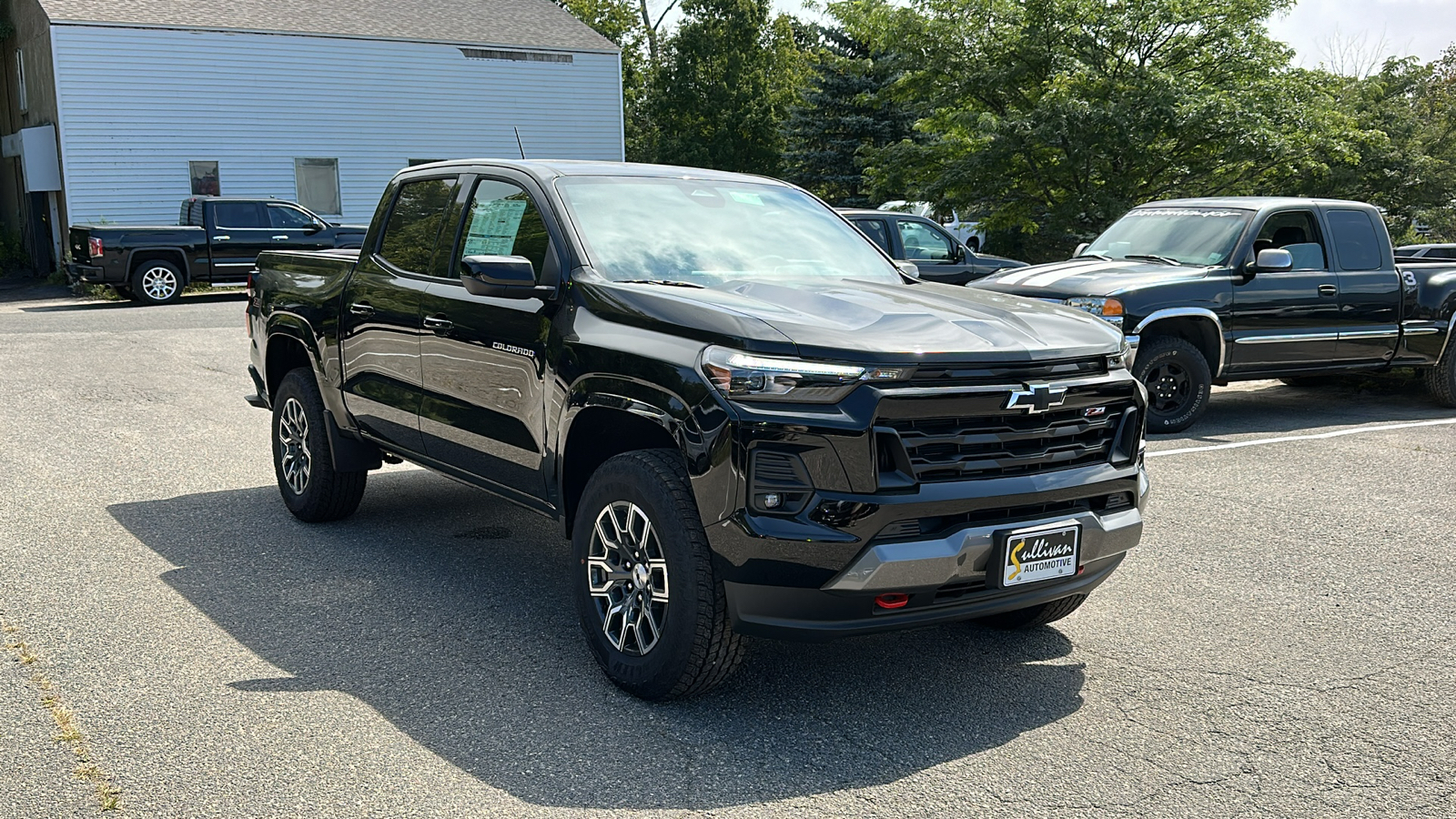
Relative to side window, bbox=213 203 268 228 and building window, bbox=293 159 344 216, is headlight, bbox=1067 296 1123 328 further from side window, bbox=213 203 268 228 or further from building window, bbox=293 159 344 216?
building window, bbox=293 159 344 216

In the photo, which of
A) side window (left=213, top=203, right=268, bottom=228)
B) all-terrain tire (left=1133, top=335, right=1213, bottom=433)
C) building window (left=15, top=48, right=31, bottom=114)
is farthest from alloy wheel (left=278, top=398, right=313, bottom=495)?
building window (left=15, top=48, right=31, bottom=114)

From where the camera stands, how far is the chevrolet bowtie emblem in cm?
400

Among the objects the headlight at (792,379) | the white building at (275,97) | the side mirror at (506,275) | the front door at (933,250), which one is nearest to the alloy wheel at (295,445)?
the side mirror at (506,275)

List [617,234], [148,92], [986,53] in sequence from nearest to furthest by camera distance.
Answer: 1. [617,234]
2. [986,53]
3. [148,92]

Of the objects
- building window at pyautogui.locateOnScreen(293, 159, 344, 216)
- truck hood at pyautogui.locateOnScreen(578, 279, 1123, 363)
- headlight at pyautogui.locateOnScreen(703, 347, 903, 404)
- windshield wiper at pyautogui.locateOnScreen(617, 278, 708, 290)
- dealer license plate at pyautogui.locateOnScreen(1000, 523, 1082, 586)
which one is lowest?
dealer license plate at pyautogui.locateOnScreen(1000, 523, 1082, 586)

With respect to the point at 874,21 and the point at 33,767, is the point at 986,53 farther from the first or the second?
the point at 33,767

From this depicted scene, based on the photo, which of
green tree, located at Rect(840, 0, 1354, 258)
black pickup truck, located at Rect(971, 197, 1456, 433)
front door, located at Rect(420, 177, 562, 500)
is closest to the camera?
front door, located at Rect(420, 177, 562, 500)

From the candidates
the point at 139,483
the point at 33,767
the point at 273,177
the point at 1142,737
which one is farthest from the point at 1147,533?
the point at 273,177

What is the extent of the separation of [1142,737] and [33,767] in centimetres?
338

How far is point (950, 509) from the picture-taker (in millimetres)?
3865

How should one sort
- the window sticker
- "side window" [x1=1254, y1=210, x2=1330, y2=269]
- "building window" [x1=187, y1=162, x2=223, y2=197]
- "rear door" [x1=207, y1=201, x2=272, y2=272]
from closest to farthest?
1. the window sticker
2. "side window" [x1=1254, y1=210, x2=1330, y2=269]
3. "rear door" [x1=207, y1=201, x2=272, y2=272]
4. "building window" [x1=187, y1=162, x2=223, y2=197]

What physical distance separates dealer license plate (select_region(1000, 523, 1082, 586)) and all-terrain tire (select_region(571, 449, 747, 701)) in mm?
888

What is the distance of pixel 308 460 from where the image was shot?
21.7ft

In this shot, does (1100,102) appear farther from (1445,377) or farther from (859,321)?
(859,321)
